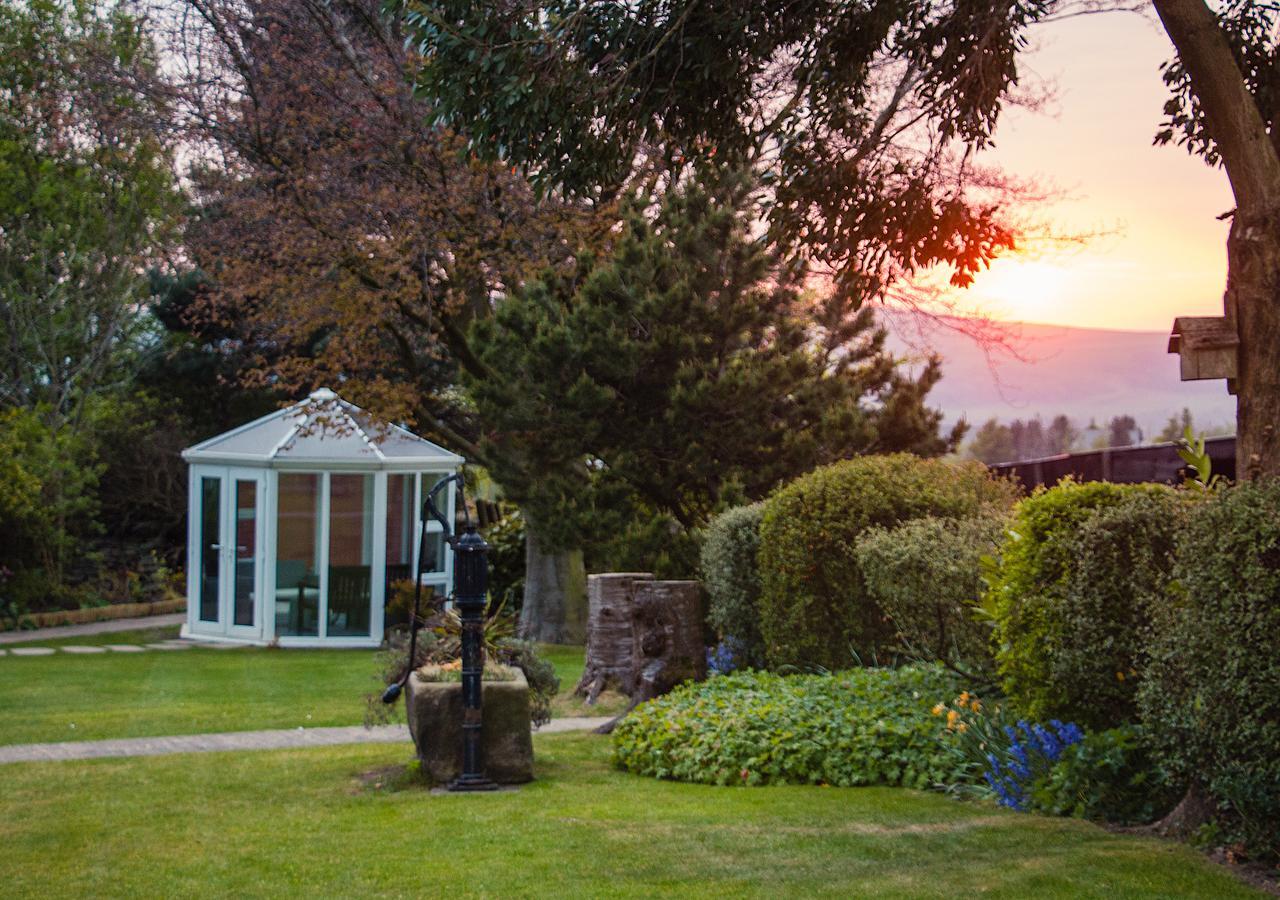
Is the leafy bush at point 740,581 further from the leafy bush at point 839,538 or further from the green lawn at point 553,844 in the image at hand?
the green lawn at point 553,844

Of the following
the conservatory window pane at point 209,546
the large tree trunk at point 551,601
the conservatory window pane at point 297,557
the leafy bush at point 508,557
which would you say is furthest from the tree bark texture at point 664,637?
the leafy bush at point 508,557

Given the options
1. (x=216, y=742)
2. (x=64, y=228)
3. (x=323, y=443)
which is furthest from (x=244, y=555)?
(x=216, y=742)

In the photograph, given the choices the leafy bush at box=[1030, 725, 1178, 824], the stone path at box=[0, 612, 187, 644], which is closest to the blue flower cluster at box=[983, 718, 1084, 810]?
the leafy bush at box=[1030, 725, 1178, 824]

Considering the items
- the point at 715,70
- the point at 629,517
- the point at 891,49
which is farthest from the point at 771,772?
the point at 629,517

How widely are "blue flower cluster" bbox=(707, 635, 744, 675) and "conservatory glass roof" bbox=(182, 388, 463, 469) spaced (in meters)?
7.73

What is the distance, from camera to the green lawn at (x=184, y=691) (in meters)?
10.9

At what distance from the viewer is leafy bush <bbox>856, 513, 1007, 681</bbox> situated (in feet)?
27.1

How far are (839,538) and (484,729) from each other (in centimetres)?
334

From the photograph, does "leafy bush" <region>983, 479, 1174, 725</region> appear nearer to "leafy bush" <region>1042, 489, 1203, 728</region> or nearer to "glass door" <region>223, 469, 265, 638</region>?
"leafy bush" <region>1042, 489, 1203, 728</region>

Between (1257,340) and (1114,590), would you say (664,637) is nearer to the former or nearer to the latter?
(1114,590)

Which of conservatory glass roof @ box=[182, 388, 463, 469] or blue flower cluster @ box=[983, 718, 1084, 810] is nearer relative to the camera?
blue flower cluster @ box=[983, 718, 1084, 810]

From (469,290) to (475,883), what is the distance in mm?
13987

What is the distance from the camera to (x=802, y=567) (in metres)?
10.2

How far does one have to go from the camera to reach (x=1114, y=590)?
20.3ft
